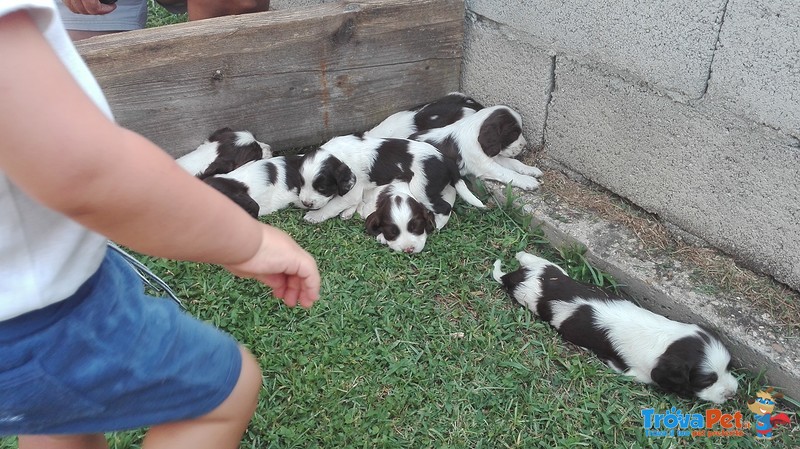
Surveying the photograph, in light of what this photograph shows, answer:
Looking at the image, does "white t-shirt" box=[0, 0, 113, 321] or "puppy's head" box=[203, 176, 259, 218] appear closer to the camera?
"white t-shirt" box=[0, 0, 113, 321]

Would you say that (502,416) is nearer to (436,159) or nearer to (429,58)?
(436,159)

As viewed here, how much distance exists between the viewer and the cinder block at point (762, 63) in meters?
2.79

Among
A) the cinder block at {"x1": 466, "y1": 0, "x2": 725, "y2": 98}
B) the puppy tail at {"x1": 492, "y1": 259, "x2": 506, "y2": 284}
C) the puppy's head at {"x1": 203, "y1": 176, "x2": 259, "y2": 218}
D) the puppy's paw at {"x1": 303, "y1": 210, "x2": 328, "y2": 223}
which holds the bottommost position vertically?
the puppy's paw at {"x1": 303, "y1": 210, "x2": 328, "y2": 223}

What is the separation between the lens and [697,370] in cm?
291

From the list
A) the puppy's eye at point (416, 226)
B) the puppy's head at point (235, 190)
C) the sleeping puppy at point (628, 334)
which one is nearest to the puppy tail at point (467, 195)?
the puppy's eye at point (416, 226)

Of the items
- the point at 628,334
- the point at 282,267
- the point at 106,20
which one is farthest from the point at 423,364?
the point at 106,20

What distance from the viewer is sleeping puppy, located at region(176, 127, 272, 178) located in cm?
420

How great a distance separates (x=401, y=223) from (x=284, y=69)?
1.21 m

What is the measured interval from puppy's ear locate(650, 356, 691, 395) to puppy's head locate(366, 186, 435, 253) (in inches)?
55.0

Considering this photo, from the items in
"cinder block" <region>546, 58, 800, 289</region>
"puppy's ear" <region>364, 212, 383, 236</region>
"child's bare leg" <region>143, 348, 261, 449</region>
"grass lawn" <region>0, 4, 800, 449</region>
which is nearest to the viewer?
"child's bare leg" <region>143, 348, 261, 449</region>

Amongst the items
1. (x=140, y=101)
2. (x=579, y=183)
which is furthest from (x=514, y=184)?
(x=140, y=101)

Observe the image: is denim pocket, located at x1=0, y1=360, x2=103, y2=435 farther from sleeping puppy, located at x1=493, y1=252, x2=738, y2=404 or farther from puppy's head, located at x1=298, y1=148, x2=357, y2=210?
puppy's head, located at x1=298, y1=148, x2=357, y2=210

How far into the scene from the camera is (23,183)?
103 centimetres

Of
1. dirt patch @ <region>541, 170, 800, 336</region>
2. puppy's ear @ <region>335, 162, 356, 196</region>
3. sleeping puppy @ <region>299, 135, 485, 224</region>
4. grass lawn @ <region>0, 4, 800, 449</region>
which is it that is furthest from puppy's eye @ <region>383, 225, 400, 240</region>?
dirt patch @ <region>541, 170, 800, 336</region>
